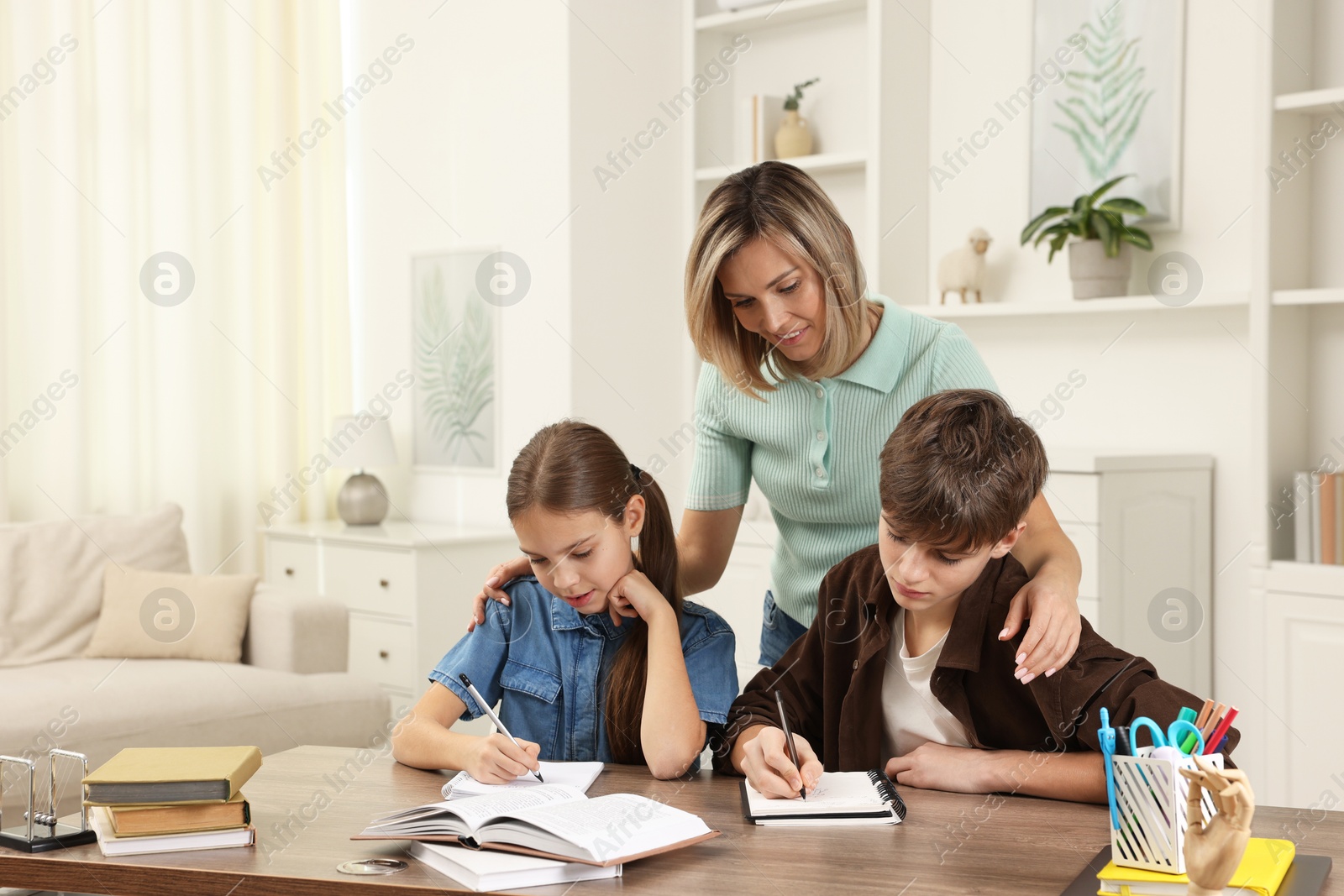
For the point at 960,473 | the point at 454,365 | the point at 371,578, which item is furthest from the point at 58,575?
the point at 960,473

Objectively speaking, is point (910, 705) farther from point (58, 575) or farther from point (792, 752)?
point (58, 575)

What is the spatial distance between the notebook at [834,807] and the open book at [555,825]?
0.30ft

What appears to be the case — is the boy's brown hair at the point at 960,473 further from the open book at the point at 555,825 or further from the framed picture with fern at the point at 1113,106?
the framed picture with fern at the point at 1113,106

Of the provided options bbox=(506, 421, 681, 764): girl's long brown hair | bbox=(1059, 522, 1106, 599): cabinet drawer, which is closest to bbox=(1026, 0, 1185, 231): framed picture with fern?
bbox=(1059, 522, 1106, 599): cabinet drawer

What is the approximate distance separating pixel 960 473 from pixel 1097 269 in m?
2.20

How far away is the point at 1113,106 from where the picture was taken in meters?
3.46

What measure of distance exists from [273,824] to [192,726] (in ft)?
6.36

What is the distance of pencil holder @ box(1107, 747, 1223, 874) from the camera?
1.08m

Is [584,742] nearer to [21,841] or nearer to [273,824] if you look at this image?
[273,824]

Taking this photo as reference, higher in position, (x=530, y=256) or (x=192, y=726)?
(x=530, y=256)

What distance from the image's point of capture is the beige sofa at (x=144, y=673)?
3.00 meters

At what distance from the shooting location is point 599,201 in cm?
414

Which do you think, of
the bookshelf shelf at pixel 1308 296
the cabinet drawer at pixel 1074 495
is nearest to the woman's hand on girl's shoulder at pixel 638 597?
the cabinet drawer at pixel 1074 495

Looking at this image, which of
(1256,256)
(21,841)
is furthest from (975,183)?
(21,841)
